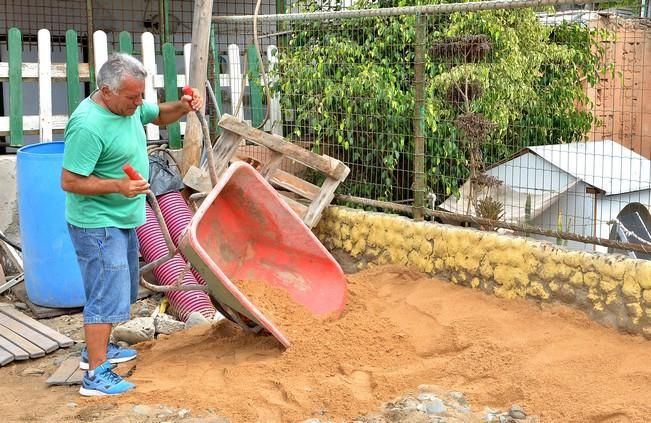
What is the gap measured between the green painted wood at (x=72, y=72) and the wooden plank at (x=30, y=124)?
0.55 ft

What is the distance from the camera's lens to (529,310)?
502cm

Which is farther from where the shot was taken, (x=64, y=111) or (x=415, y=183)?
(x=64, y=111)

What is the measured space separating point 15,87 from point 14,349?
275cm

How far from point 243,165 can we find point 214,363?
1197mm

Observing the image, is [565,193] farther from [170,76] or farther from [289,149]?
[170,76]

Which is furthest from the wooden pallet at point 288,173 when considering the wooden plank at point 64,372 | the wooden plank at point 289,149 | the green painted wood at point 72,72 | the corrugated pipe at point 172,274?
the wooden plank at point 64,372

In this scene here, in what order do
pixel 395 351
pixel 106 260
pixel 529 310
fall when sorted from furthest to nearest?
pixel 529 310 → pixel 395 351 → pixel 106 260

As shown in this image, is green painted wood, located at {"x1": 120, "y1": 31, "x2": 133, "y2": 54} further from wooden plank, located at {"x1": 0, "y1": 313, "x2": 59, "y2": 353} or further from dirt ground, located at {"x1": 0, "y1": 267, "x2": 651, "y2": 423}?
dirt ground, located at {"x1": 0, "y1": 267, "x2": 651, "y2": 423}

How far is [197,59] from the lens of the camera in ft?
22.4

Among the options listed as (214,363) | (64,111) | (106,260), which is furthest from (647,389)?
(64,111)

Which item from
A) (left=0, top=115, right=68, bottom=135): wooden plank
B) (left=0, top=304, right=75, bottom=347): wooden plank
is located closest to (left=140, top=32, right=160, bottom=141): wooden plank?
(left=0, top=115, right=68, bottom=135): wooden plank

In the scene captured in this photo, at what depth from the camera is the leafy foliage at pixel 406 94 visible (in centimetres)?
634

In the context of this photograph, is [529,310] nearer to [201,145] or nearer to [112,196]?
[112,196]

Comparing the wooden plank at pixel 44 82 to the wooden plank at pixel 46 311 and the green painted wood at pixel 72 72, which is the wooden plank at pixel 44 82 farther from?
the wooden plank at pixel 46 311
